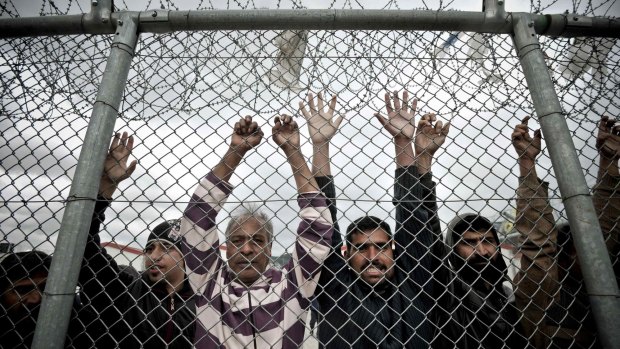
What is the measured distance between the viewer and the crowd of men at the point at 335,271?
5.56 feet

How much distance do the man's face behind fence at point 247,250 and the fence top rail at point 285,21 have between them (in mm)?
1209

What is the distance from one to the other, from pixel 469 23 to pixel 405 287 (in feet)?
4.90

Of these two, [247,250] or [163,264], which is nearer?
[247,250]

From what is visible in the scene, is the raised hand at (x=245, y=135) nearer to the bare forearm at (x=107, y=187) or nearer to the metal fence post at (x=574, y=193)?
the bare forearm at (x=107, y=187)

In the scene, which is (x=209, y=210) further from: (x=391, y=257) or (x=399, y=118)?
(x=399, y=118)

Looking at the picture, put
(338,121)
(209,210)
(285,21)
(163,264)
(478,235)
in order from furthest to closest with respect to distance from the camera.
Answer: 1. (163,264)
2. (478,235)
3. (338,121)
4. (209,210)
5. (285,21)

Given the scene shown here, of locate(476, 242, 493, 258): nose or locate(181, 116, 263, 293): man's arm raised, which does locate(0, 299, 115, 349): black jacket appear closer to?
locate(181, 116, 263, 293): man's arm raised

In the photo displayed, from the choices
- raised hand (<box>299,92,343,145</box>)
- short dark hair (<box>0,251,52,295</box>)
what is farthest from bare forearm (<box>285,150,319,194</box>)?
short dark hair (<box>0,251,52,295</box>)

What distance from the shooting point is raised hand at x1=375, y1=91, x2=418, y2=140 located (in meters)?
2.00

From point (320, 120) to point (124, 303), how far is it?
177cm

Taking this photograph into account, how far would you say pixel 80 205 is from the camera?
1278 millimetres

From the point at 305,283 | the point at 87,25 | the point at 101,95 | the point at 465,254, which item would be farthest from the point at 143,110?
the point at 465,254

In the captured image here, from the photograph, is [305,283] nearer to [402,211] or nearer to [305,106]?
[402,211]

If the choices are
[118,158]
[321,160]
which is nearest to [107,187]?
[118,158]
